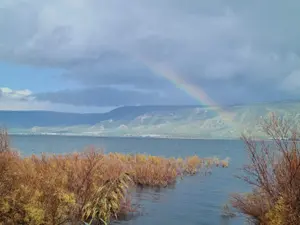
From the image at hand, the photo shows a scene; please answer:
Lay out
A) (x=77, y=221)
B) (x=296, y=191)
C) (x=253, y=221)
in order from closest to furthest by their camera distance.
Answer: (x=296, y=191), (x=77, y=221), (x=253, y=221)

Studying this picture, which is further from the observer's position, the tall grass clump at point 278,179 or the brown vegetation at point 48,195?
the tall grass clump at point 278,179

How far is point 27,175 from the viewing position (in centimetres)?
2294

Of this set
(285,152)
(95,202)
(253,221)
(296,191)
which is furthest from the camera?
(253,221)

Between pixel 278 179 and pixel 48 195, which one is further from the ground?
pixel 278 179

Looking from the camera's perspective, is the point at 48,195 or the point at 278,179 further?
the point at 278,179

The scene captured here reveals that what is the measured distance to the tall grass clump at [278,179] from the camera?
65.7ft

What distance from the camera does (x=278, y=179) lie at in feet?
72.1

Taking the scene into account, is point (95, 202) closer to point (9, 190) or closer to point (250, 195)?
point (9, 190)

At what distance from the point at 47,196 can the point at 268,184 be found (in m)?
12.8

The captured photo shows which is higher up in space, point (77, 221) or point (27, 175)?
point (27, 175)

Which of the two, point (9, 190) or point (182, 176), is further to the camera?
point (182, 176)

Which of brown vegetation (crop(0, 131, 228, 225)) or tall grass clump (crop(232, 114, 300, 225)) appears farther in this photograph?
tall grass clump (crop(232, 114, 300, 225))

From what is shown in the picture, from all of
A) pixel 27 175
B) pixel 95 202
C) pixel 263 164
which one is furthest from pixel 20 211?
pixel 263 164

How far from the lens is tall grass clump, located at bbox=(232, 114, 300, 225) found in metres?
20.0
